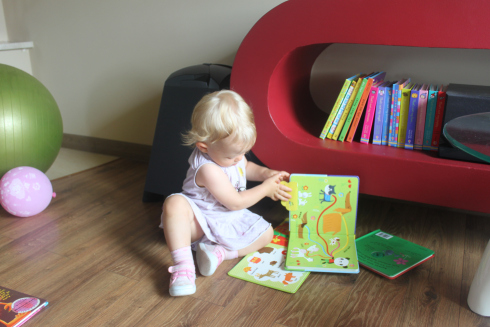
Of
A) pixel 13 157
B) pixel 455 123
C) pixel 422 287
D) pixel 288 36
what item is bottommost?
pixel 422 287

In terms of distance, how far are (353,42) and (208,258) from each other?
755 millimetres

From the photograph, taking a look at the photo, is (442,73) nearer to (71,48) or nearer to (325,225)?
(325,225)

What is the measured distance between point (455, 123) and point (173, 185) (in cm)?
98

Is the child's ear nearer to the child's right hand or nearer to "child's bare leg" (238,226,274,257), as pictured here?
the child's right hand

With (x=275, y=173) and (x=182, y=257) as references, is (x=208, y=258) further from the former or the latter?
(x=275, y=173)

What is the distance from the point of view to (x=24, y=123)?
1.59 meters

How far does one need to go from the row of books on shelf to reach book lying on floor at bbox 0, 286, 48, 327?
100cm

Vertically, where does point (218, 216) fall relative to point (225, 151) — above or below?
below

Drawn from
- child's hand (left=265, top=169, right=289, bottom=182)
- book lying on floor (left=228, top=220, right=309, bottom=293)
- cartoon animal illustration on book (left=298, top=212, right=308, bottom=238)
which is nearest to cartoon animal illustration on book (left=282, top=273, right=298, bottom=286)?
book lying on floor (left=228, top=220, right=309, bottom=293)

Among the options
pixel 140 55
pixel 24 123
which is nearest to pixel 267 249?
pixel 24 123

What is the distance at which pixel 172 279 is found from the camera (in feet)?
3.49

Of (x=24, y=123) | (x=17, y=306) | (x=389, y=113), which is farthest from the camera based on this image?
(x=24, y=123)

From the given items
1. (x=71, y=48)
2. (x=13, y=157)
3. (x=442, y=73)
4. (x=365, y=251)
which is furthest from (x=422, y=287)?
(x=71, y=48)

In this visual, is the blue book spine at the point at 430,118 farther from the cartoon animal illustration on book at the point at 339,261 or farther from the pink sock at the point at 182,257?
the pink sock at the point at 182,257
